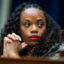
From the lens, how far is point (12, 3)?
63.2 inches

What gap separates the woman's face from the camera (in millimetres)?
743

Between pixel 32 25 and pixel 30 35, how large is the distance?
0.12 feet

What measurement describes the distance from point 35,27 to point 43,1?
81 centimetres

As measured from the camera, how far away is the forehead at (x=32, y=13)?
2.48 ft

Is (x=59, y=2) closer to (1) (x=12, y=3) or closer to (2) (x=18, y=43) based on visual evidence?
(1) (x=12, y=3)

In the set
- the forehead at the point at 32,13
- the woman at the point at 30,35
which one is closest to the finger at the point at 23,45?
the woman at the point at 30,35

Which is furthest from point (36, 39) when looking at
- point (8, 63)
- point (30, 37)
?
point (8, 63)

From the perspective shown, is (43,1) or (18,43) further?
(43,1)

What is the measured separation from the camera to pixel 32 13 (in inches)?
29.8

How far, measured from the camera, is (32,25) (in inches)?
29.4

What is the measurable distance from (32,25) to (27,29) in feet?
0.08

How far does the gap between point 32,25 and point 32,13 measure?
46 millimetres

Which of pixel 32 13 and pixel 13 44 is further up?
pixel 32 13

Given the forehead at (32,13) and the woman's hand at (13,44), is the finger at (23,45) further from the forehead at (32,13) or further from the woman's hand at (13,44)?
the forehead at (32,13)
